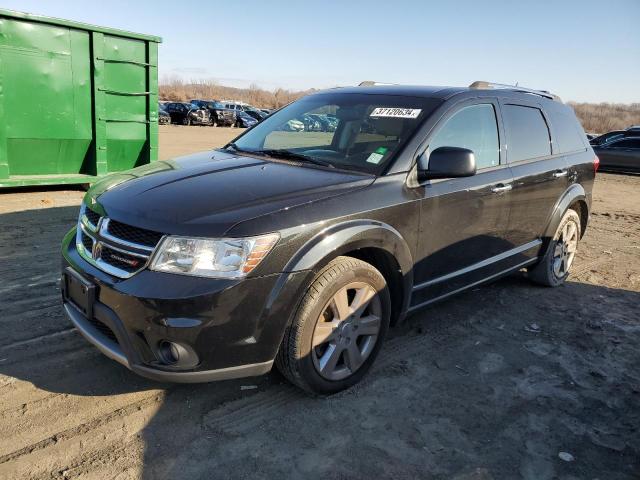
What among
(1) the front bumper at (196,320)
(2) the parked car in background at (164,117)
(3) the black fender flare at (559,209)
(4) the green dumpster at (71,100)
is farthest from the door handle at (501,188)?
(2) the parked car in background at (164,117)

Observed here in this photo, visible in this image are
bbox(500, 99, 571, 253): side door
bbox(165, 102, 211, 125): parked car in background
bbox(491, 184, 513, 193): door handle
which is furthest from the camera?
bbox(165, 102, 211, 125): parked car in background

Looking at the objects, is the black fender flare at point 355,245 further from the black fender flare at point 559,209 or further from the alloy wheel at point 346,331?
the black fender flare at point 559,209

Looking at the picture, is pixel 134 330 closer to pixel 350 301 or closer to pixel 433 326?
pixel 350 301

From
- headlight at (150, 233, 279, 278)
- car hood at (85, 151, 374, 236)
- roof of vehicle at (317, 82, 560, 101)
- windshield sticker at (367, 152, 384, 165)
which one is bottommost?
headlight at (150, 233, 279, 278)

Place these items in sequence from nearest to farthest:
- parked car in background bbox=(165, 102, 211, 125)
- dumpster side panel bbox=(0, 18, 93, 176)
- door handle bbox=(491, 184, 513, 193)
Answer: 1. door handle bbox=(491, 184, 513, 193)
2. dumpster side panel bbox=(0, 18, 93, 176)
3. parked car in background bbox=(165, 102, 211, 125)

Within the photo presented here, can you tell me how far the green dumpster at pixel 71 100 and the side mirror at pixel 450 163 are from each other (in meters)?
6.56

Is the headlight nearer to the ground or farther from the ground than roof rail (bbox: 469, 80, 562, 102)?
nearer to the ground

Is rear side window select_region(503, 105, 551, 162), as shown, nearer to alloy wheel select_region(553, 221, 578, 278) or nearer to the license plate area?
alloy wheel select_region(553, 221, 578, 278)

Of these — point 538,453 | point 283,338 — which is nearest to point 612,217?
point 538,453

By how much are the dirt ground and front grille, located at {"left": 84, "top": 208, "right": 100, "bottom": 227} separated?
91cm

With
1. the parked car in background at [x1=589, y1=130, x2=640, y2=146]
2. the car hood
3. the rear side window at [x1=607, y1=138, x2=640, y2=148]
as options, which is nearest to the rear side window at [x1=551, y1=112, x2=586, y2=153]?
the car hood

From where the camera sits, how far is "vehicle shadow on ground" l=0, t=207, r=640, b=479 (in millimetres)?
2576

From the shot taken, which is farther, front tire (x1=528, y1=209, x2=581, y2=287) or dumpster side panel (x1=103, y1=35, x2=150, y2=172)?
dumpster side panel (x1=103, y1=35, x2=150, y2=172)

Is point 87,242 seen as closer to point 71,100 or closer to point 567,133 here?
point 567,133
